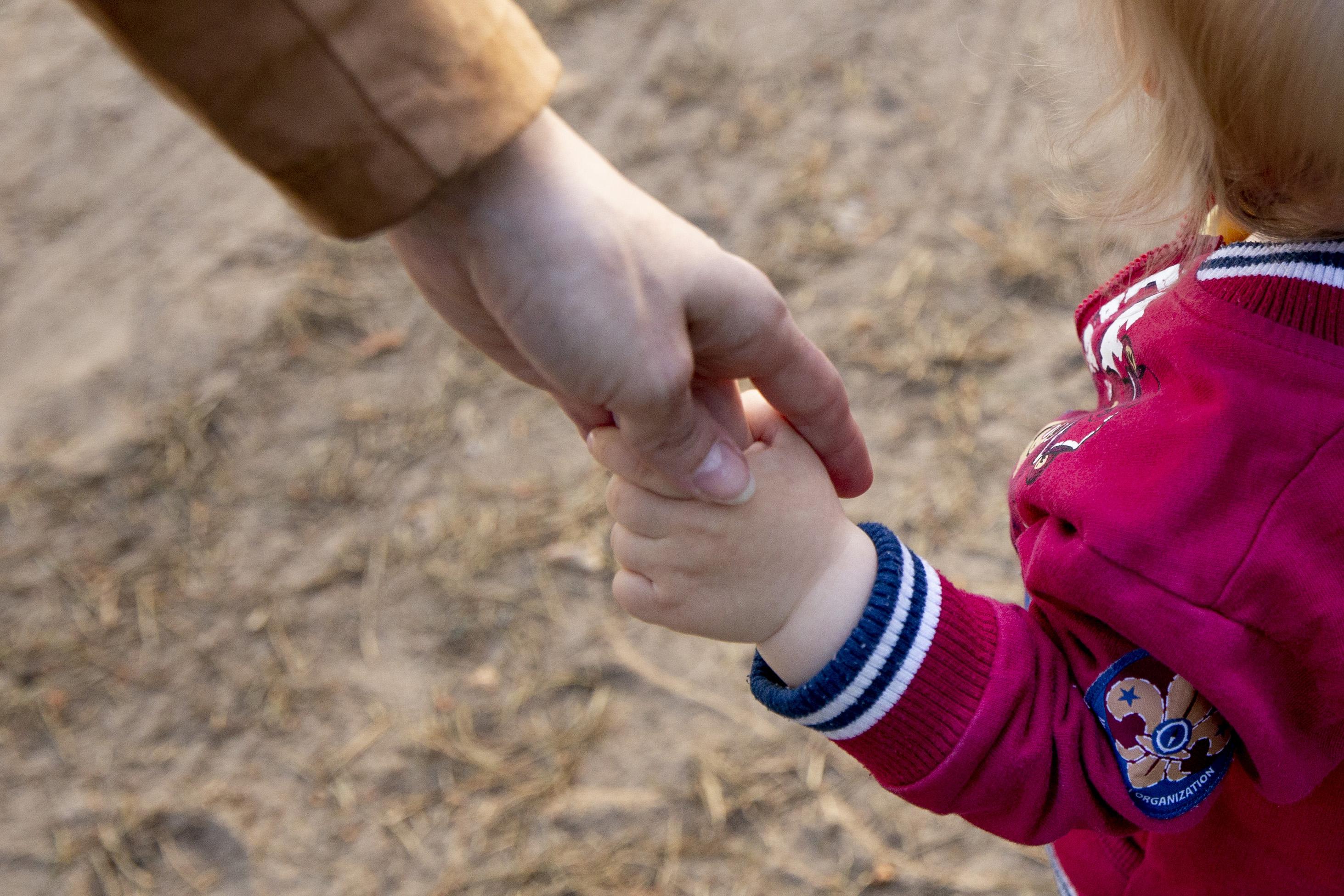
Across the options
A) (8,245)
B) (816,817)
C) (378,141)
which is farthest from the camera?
(8,245)

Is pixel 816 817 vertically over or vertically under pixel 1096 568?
under

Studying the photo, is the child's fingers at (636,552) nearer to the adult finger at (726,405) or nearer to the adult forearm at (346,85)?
the adult finger at (726,405)

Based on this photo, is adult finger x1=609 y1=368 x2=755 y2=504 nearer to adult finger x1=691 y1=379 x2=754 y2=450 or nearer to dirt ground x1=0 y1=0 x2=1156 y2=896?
adult finger x1=691 y1=379 x2=754 y2=450

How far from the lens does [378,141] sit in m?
0.68

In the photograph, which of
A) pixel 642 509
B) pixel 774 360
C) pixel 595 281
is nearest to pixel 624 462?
pixel 642 509

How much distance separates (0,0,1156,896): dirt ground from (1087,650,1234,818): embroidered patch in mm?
589

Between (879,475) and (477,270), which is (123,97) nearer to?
(879,475)

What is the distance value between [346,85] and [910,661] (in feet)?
1.97

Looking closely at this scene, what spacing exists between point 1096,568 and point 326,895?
1.43m

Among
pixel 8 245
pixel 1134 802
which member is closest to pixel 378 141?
pixel 1134 802

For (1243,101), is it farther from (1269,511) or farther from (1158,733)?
(1158,733)

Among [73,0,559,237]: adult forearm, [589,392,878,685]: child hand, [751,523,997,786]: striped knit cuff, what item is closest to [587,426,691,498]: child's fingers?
[589,392,878,685]: child hand

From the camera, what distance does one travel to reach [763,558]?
946 millimetres

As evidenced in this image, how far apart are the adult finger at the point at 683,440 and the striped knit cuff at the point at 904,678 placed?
15cm
